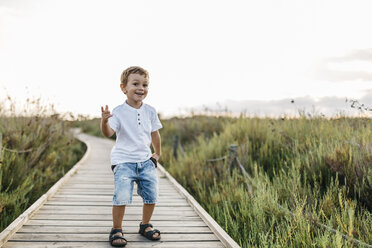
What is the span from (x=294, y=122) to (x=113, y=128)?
20.3 feet

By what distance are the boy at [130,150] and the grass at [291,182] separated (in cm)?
117

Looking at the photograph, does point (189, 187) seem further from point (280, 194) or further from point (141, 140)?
point (141, 140)

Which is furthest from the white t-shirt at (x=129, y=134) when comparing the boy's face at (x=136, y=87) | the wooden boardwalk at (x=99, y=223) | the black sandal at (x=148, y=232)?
the wooden boardwalk at (x=99, y=223)

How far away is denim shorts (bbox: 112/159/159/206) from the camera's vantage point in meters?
3.17

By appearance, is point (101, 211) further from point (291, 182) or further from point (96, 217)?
point (291, 182)

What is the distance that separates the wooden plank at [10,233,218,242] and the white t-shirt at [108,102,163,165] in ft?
3.00

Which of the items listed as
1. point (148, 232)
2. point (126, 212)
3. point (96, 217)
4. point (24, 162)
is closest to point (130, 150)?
point (148, 232)

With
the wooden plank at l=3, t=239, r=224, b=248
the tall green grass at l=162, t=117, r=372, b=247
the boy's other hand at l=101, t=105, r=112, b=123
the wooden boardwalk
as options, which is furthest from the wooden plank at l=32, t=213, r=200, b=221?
the boy's other hand at l=101, t=105, r=112, b=123

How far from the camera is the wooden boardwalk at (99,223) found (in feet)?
11.1

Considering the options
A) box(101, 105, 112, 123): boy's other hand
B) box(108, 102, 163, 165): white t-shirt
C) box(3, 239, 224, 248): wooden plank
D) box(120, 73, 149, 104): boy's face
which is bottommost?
box(3, 239, 224, 248): wooden plank

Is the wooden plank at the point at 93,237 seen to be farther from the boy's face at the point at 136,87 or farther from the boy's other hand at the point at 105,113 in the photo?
the boy's face at the point at 136,87

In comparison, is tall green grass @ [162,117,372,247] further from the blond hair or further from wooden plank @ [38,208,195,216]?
the blond hair

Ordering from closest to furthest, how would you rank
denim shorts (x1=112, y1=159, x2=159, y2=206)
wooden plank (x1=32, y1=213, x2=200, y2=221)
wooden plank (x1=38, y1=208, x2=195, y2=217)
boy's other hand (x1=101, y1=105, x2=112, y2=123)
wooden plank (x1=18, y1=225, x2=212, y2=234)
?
boy's other hand (x1=101, y1=105, x2=112, y2=123) < denim shorts (x1=112, y1=159, x2=159, y2=206) < wooden plank (x1=18, y1=225, x2=212, y2=234) < wooden plank (x1=32, y1=213, x2=200, y2=221) < wooden plank (x1=38, y1=208, x2=195, y2=217)

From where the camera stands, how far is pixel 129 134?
3.26 m
